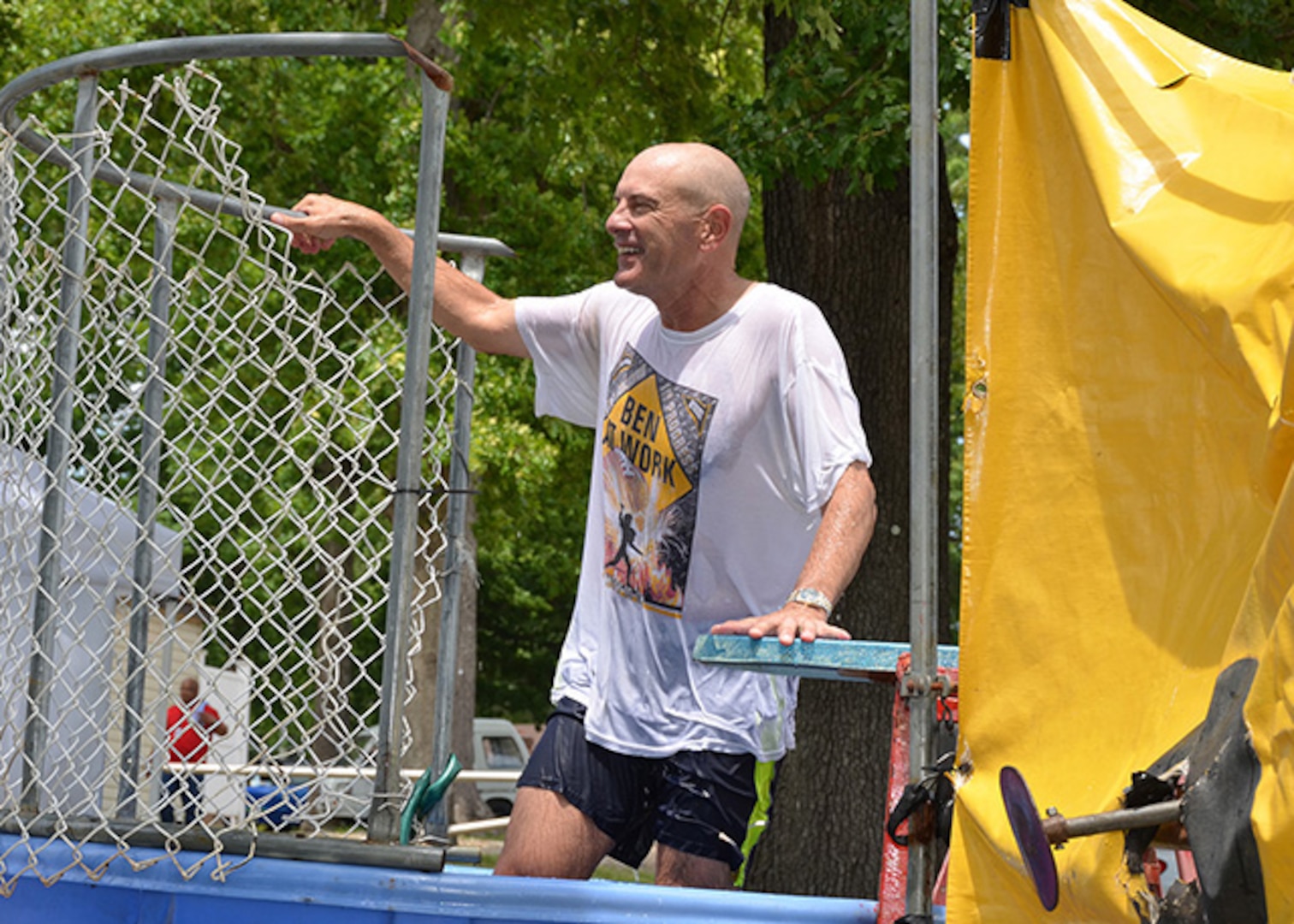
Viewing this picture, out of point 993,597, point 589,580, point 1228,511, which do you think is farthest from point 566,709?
point 1228,511

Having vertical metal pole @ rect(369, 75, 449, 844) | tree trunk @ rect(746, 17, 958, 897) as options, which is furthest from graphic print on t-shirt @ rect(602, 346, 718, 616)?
tree trunk @ rect(746, 17, 958, 897)

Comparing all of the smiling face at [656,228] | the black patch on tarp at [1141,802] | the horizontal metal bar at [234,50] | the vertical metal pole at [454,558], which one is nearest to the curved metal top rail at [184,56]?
the horizontal metal bar at [234,50]

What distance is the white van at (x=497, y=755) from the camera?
27.5 meters

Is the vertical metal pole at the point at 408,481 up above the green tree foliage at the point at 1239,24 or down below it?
below

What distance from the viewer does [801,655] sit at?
247 centimetres

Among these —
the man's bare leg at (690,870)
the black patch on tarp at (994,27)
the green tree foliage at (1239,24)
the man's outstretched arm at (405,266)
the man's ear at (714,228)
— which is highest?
the green tree foliage at (1239,24)

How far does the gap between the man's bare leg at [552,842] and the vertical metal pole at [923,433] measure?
123 cm

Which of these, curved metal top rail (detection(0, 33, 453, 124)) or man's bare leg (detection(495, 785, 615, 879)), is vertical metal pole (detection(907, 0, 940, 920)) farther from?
man's bare leg (detection(495, 785, 615, 879))

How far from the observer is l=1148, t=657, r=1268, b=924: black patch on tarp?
5.31ft

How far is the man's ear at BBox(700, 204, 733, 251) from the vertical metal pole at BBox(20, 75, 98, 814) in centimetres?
136

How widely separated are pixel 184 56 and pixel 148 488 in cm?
107

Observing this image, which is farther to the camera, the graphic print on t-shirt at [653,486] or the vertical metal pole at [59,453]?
the vertical metal pole at [59,453]

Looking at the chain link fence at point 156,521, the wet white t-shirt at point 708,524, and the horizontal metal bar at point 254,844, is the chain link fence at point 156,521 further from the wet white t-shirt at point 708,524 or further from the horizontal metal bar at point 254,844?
the wet white t-shirt at point 708,524

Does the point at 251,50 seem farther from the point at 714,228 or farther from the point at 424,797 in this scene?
the point at 424,797
